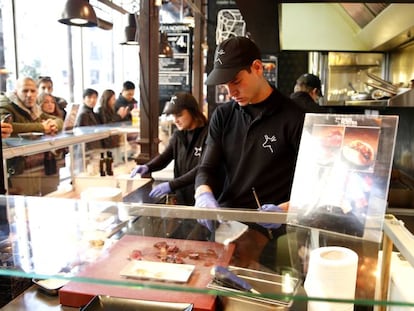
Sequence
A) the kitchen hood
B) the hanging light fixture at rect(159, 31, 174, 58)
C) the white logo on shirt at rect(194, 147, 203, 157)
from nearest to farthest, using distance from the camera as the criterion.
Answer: the kitchen hood
the white logo on shirt at rect(194, 147, 203, 157)
the hanging light fixture at rect(159, 31, 174, 58)

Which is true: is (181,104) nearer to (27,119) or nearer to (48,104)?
(27,119)

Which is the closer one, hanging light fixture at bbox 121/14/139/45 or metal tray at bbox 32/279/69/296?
metal tray at bbox 32/279/69/296

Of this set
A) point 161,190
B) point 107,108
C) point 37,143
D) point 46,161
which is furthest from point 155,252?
point 107,108

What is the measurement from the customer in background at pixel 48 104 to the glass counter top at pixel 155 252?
3.53 metres

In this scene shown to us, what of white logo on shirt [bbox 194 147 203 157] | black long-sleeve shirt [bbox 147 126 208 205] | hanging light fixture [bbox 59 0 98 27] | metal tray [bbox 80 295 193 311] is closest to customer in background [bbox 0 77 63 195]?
hanging light fixture [bbox 59 0 98 27]

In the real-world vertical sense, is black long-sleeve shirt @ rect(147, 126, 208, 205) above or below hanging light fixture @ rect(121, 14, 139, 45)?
below

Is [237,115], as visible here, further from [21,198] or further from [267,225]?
[21,198]

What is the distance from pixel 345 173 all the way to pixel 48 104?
4.46m

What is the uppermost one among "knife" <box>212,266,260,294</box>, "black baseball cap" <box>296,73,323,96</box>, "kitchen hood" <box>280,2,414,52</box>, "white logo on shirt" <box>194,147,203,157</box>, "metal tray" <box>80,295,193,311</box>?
"kitchen hood" <box>280,2,414,52</box>

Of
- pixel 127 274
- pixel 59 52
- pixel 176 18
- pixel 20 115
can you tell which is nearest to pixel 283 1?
pixel 127 274

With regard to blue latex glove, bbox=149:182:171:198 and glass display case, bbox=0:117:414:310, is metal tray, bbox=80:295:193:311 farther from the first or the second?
blue latex glove, bbox=149:182:171:198

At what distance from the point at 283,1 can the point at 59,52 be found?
21.8ft

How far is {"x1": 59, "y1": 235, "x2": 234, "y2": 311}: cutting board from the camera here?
100cm

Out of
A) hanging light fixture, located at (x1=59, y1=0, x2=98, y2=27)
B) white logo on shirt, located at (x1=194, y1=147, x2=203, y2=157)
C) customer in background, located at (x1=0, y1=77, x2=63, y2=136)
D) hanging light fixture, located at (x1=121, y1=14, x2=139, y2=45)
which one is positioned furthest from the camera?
hanging light fixture, located at (x1=121, y1=14, x2=139, y2=45)
